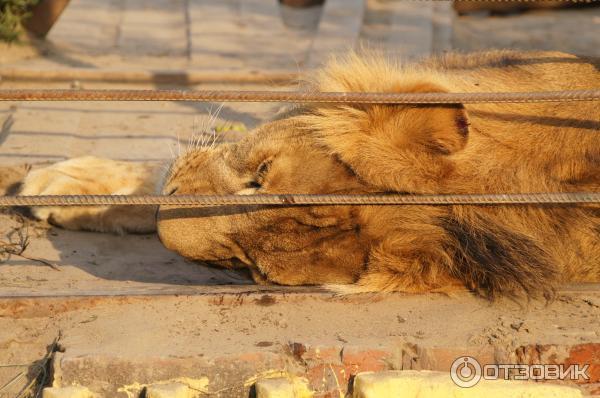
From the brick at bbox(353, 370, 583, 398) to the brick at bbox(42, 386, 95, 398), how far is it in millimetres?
822

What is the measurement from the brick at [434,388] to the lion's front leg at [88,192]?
66.1 inches

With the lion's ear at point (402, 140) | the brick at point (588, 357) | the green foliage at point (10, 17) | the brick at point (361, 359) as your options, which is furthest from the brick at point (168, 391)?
the green foliage at point (10, 17)

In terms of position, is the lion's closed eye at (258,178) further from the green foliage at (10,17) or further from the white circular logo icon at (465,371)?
the green foliage at (10,17)

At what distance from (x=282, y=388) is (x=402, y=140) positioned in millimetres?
898

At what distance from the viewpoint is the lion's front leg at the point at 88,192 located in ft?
14.0

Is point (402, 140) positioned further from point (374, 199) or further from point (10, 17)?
point (10, 17)

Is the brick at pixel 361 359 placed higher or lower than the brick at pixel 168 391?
higher

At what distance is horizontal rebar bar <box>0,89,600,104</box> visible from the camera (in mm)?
3107

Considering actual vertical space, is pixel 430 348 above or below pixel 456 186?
below

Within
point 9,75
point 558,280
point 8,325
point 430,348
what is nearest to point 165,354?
point 8,325

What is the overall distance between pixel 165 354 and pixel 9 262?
45.8 inches

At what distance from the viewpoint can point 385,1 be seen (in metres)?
8.34

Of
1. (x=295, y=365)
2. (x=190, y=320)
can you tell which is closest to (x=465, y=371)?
(x=295, y=365)

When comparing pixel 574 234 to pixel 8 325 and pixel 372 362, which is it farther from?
pixel 8 325
